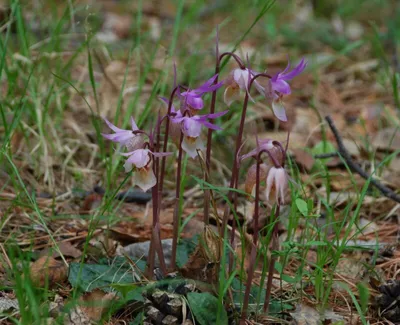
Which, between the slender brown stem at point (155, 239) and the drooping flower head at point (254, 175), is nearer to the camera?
the drooping flower head at point (254, 175)

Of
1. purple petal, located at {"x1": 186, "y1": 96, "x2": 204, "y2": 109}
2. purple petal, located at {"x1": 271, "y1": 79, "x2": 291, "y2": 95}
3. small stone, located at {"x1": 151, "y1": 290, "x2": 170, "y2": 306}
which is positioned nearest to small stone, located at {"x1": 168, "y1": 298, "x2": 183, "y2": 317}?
small stone, located at {"x1": 151, "y1": 290, "x2": 170, "y2": 306}

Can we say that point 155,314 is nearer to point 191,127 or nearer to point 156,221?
point 156,221

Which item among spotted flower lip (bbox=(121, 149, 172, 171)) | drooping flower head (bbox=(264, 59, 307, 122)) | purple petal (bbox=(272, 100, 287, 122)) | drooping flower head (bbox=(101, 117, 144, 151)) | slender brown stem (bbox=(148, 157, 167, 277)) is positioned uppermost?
drooping flower head (bbox=(264, 59, 307, 122))

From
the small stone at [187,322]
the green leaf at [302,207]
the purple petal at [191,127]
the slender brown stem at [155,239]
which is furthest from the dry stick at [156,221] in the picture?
the green leaf at [302,207]

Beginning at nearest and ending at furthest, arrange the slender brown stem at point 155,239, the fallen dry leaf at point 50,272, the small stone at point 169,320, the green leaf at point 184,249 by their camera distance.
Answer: the small stone at point 169,320
the slender brown stem at point 155,239
the fallen dry leaf at point 50,272
the green leaf at point 184,249

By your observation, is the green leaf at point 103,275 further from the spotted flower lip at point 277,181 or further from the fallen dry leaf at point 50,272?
the spotted flower lip at point 277,181

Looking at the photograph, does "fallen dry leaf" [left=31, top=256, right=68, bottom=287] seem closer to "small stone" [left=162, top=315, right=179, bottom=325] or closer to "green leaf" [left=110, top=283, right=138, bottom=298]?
"green leaf" [left=110, top=283, right=138, bottom=298]

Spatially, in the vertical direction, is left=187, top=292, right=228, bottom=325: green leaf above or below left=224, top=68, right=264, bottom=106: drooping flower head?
below
